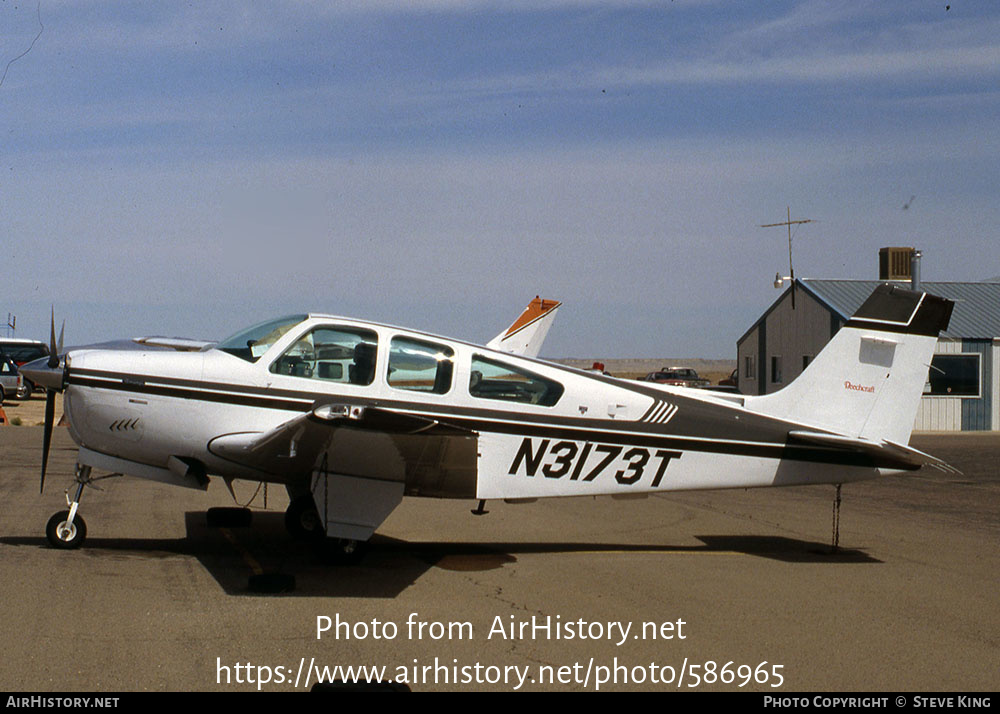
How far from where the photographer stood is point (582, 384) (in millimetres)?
8305

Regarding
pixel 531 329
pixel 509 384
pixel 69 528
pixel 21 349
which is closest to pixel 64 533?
pixel 69 528

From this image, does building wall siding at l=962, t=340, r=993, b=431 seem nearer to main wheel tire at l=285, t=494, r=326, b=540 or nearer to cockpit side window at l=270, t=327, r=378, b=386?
main wheel tire at l=285, t=494, r=326, b=540

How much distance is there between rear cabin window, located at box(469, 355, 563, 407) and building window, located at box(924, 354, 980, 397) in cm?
2417

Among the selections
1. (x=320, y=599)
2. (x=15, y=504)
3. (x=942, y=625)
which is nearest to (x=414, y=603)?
(x=320, y=599)

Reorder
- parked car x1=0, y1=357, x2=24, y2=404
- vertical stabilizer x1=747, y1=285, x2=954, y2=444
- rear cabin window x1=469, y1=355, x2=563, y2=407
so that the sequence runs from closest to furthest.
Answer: rear cabin window x1=469, y1=355, x2=563, y2=407 → vertical stabilizer x1=747, y1=285, x2=954, y2=444 → parked car x1=0, y1=357, x2=24, y2=404

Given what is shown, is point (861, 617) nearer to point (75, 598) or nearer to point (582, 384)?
point (582, 384)

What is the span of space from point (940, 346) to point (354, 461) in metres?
25.8

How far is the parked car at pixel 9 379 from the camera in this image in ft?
115

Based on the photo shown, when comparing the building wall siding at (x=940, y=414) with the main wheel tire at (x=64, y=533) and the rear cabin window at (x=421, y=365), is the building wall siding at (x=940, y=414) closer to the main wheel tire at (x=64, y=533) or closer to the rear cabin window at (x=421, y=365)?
the rear cabin window at (x=421, y=365)

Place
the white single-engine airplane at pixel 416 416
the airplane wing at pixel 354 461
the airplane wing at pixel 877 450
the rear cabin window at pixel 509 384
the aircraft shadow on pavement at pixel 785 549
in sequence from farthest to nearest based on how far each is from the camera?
1. the aircraft shadow on pavement at pixel 785 549
2. the airplane wing at pixel 877 450
3. the rear cabin window at pixel 509 384
4. the white single-engine airplane at pixel 416 416
5. the airplane wing at pixel 354 461

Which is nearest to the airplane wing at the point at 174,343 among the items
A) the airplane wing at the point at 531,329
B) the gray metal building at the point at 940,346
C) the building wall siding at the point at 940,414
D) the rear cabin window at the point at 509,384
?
the rear cabin window at the point at 509,384

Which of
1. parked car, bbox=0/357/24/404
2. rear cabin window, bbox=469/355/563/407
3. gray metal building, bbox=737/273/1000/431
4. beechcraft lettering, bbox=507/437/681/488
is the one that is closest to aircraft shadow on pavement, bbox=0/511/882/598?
beechcraft lettering, bbox=507/437/681/488

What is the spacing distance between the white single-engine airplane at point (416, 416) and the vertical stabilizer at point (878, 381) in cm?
3

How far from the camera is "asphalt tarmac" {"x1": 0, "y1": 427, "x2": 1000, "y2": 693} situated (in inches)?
198
